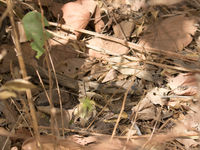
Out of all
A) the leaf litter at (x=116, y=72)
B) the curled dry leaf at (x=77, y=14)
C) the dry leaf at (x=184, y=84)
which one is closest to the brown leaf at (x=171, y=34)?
the leaf litter at (x=116, y=72)

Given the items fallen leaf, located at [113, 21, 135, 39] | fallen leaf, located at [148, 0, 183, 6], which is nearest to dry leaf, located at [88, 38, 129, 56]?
fallen leaf, located at [113, 21, 135, 39]

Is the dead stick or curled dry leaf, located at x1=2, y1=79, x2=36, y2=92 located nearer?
curled dry leaf, located at x1=2, y1=79, x2=36, y2=92

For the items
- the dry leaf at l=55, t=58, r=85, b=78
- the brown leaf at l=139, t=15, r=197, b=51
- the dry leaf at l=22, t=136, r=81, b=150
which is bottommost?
the dry leaf at l=22, t=136, r=81, b=150

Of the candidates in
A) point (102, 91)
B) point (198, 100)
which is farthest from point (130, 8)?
point (198, 100)

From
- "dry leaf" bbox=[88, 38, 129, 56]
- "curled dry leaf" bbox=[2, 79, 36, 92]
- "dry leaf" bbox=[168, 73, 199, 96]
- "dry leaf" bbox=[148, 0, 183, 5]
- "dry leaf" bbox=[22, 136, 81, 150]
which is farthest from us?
"dry leaf" bbox=[148, 0, 183, 5]

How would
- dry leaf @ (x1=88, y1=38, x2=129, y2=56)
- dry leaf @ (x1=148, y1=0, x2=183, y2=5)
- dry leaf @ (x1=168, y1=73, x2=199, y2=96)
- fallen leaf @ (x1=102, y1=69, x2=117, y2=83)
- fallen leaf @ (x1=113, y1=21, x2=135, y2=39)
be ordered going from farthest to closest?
dry leaf @ (x1=148, y1=0, x2=183, y2=5)
fallen leaf @ (x1=113, y1=21, x2=135, y2=39)
dry leaf @ (x1=88, y1=38, x2=129, y2=56)
fallen leaf @ (x1=102, y1=69, x2=117, y2=83)
dry leaf @ (x1=168, y1=73, x2=199, y2=96)

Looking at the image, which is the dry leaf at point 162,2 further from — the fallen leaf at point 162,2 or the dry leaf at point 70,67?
the dry leaf at point 70,67

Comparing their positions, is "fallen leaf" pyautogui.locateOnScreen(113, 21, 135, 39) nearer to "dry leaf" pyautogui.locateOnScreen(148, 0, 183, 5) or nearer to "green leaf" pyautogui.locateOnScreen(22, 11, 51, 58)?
"dry leaf" pyautogui.locateOnScreen(148, 0, 183, 5)

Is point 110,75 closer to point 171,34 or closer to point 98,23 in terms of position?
point 98,23
